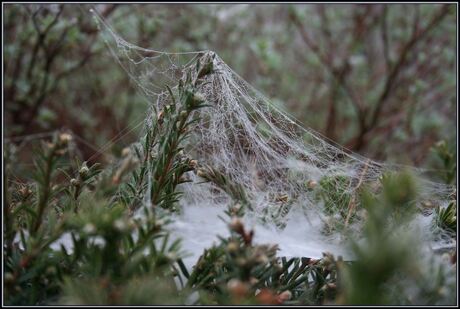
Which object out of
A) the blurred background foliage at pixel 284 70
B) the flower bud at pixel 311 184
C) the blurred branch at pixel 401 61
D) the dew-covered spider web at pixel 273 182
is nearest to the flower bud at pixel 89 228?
the dew-covered spider web at pixel 273 182

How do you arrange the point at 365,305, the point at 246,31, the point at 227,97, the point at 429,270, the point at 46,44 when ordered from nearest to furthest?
1. the point at 365,305
2. the point at 429,270
3. the point at 227,97
4. the point at 46,44
5. the point at 246,31

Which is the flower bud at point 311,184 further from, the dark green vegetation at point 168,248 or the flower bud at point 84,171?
the flower bud at point 84,171

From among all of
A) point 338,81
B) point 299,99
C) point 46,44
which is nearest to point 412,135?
point 338,81

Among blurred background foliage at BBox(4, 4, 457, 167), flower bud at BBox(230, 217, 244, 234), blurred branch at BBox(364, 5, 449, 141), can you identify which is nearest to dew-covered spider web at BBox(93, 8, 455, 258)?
flower bud at BBox(230, 217, 244, 234)

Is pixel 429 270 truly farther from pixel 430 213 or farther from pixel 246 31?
pixel 246 31

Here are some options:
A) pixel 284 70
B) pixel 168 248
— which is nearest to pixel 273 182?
pixel 168 248

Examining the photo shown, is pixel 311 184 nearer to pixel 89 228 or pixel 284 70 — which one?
pixel 89 228

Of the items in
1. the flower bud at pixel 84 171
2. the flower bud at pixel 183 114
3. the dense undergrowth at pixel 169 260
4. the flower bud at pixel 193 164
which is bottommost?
the dense undergrowth at pixel 169 260

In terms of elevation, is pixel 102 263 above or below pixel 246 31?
below
